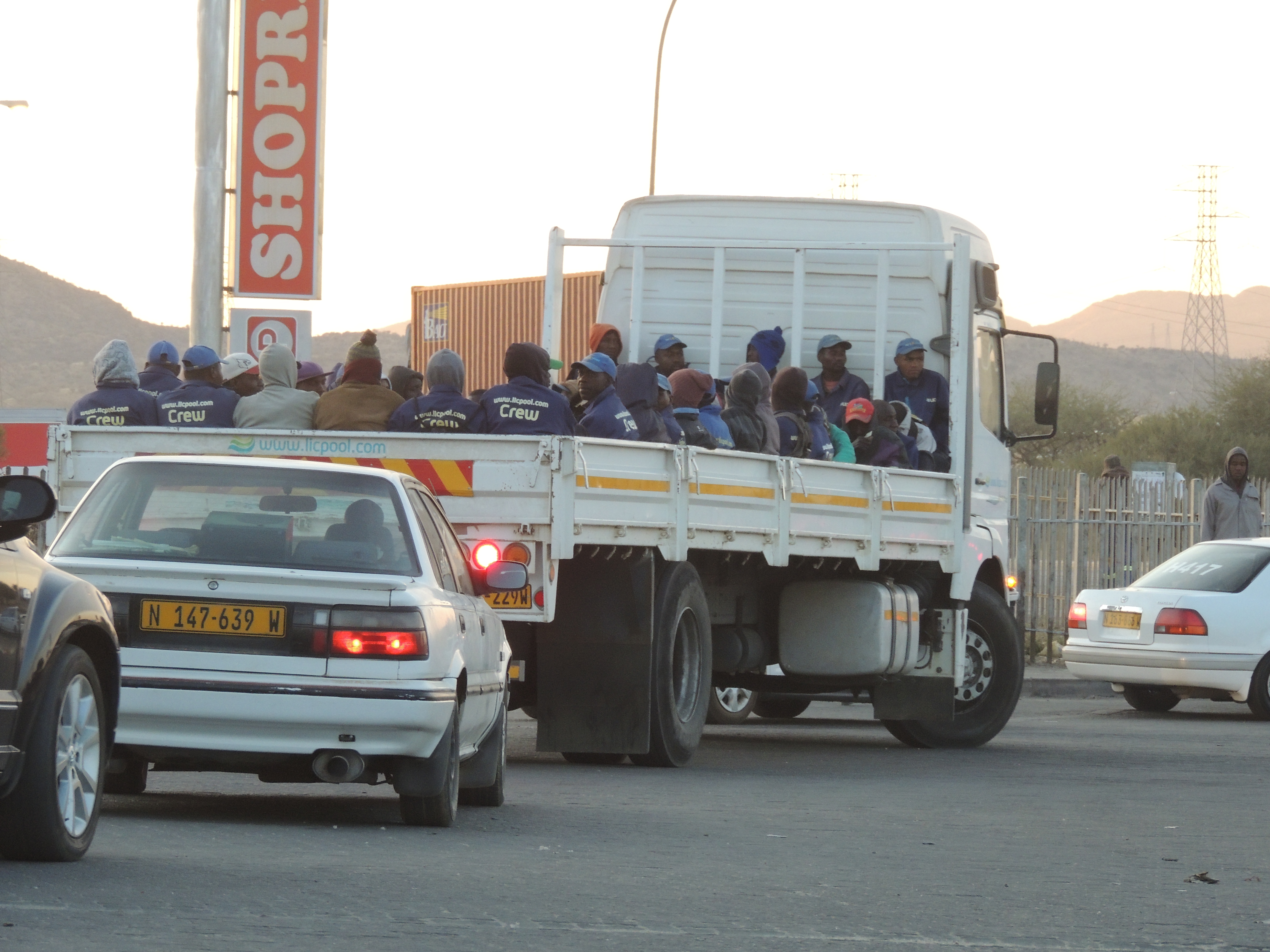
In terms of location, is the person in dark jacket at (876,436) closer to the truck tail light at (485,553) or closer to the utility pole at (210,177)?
the truck tail light at (485,553)

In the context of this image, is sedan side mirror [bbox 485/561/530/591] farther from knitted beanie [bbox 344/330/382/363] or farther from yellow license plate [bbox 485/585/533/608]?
knitted beanie [bbox 344/330/382/363]

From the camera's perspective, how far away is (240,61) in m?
19.2

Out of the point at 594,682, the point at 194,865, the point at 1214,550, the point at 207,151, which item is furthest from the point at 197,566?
the point at 1214,550

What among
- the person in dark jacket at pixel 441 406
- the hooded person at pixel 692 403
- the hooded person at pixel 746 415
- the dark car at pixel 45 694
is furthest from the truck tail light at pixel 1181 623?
the dark car at pixel 45 694

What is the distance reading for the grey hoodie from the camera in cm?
1236

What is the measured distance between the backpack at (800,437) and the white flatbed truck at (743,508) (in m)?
0.50

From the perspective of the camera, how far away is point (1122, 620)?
58.0 ft

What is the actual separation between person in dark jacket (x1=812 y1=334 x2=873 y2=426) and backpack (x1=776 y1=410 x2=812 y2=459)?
0.81 meters

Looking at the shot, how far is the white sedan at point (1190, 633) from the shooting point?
681 inches

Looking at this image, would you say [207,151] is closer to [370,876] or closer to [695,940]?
[370,876]

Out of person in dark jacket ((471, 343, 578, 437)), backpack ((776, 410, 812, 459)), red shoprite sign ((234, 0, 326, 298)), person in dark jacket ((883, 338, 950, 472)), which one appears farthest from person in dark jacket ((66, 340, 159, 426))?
red shoprite sign ((234, 0, 326, 298))

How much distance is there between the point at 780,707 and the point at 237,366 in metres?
6.06

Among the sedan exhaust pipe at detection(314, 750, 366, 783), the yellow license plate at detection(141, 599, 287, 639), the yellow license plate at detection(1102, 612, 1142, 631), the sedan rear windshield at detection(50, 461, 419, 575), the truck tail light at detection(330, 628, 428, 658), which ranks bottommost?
the sedan exhaust pipe at detection(314, 750, 366, 783)

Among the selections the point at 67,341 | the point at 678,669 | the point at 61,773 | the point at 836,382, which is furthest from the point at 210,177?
the point at 67,341
